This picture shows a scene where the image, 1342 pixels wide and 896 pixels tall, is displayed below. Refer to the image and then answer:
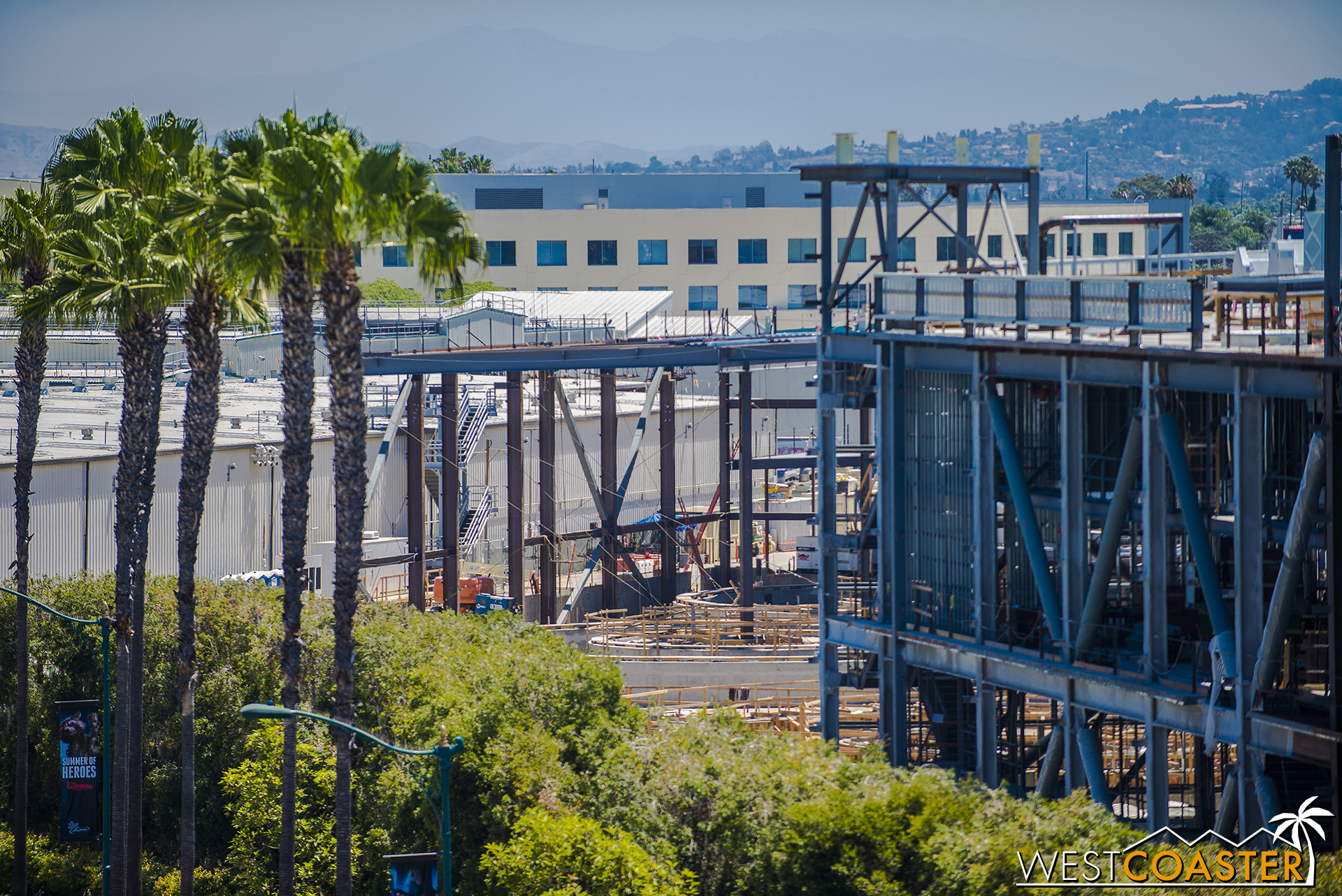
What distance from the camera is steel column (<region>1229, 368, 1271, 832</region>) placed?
70.2 ft

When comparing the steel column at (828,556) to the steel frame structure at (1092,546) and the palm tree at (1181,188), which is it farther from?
the palm tree at (1181,188)

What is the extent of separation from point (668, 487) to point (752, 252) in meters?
47.8

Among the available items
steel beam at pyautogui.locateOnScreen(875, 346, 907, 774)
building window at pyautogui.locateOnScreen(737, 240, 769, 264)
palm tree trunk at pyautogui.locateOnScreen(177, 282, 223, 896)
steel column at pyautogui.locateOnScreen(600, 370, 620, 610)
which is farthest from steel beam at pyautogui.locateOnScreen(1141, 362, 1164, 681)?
building window at pyautogui.locateOnScreen(737, 240, 769, 264)

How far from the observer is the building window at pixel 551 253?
10300 centimetres

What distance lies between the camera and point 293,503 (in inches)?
906

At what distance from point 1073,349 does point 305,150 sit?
41.8ft

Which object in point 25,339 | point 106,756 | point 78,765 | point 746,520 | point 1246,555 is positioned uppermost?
point 25,339

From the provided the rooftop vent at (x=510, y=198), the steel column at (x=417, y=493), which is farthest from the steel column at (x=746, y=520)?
the rooftop vent at (x=510, y=198)

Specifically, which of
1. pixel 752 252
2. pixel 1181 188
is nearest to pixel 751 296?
pixel 752 252

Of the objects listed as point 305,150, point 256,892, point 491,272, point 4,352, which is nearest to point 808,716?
point 256,892

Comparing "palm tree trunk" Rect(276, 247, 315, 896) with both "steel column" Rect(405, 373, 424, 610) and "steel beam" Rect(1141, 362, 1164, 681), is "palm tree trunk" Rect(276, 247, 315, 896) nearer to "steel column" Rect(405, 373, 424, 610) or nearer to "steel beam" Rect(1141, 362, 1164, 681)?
"steel beam" Rect(1141, 362, 1164, 681)

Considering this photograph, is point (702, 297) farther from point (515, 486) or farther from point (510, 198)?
point (515, 486)

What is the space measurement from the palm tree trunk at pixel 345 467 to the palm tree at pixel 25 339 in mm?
12813

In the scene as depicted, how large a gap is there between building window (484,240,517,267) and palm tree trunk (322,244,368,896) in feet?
272
